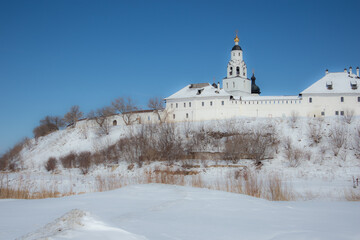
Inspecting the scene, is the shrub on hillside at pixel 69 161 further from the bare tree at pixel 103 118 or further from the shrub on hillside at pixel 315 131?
the shrub on hillside at pixel 315 131

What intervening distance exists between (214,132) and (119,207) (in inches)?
1436

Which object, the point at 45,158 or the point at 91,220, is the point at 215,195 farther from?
the point at 45,158

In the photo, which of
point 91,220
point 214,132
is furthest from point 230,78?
point 91,220

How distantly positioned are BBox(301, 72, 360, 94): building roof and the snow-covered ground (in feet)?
165

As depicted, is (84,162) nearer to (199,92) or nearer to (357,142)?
(199,92)

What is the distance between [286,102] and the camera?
56.0 meters

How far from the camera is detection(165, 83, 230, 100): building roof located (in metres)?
58.4

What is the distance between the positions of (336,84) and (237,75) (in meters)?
20.6

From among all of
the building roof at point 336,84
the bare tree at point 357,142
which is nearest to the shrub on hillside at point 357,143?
the bare tree at point 357,142

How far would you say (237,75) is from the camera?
7200 centimetres

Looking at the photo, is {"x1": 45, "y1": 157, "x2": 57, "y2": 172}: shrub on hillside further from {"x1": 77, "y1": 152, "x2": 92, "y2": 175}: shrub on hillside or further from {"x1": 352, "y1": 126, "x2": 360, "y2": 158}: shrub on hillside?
{"x1": 352, "y1": 126, "x2": 360, "y2": 158}: shrub on hillside

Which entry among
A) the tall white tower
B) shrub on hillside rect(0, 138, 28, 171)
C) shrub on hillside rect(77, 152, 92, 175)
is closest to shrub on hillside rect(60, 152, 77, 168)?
shrub on hillside rect(77, 152, 92, 175)

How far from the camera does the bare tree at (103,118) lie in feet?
176

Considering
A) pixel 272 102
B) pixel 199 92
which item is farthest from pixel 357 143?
pixel 199 92
